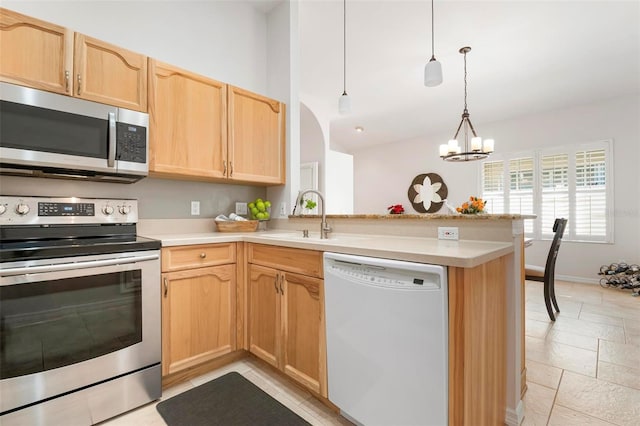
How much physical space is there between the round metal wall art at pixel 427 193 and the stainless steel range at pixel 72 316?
18.1 ft

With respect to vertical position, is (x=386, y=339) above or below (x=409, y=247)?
below

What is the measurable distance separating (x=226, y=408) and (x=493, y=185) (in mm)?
5534

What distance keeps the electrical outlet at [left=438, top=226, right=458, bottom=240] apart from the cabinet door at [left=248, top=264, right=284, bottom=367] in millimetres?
979

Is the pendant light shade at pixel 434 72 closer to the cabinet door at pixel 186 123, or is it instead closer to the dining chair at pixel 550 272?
the cabinet door at pixel 186 123

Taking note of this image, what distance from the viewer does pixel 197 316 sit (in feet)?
6.15

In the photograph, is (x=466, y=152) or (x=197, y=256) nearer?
(x=197, y=256)

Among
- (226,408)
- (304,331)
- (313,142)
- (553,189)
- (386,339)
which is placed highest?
(313,142)

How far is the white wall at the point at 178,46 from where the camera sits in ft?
6.10

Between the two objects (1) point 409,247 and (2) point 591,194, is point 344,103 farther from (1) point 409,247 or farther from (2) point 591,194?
(2) point 591,194

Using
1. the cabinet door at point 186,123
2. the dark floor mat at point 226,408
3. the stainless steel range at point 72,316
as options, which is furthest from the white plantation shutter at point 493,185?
the stainless steel range at point 72,316

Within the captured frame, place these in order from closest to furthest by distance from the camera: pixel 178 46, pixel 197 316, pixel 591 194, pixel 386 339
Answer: pixel 386 339
pixel 197 316
pixel 178 46
pixel 591 194

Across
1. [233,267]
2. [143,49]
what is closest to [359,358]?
[233,267]

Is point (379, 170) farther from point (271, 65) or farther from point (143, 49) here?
point (143, 49)

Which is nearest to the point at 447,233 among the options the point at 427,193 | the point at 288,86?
the point at 288,86
